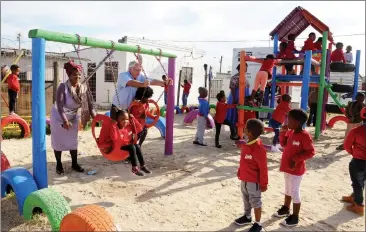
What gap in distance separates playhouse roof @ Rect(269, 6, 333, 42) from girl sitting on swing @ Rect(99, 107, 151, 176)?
255 inches

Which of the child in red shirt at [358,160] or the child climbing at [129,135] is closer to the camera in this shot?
the child in red shirt at [358,160]

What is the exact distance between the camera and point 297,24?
9.26m

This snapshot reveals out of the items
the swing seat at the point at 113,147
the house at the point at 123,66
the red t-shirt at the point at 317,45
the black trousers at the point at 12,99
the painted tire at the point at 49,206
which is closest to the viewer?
the painted tire at the point at 49,206

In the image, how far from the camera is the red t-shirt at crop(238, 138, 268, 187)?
3295mm

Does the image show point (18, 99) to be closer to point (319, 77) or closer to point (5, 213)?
point (5, 213)

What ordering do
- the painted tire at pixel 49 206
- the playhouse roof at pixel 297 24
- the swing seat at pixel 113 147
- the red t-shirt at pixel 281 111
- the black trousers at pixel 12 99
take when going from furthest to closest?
the black trousers at pixel 12 99 → the playhouse roof at pixel 297 24 → the red t-shirt at pixel 281 111 → the swing seat at pixel 113 147 → the painted tire at pixel 49 206

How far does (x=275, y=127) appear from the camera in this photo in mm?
7207

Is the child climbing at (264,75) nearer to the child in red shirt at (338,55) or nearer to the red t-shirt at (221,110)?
the red t-shirt at (221,110)

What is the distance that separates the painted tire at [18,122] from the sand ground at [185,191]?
0.87 metres

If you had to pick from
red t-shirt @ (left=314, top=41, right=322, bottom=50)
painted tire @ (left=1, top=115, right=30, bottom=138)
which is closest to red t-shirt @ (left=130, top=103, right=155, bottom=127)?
painted tire @ (left=1, top=115, right=30, bottom=138)

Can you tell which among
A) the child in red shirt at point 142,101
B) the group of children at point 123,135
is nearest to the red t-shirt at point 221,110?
the child in red shirt at point 142,101

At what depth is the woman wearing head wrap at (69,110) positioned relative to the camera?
4645 mm

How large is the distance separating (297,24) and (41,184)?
8.22m

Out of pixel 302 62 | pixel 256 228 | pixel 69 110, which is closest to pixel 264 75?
pixel 302 62
